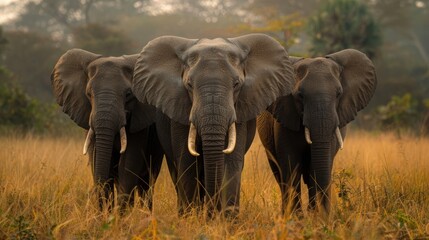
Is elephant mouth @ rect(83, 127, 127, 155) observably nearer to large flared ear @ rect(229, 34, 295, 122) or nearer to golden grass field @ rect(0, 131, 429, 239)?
golden grass field @ rect(0, 131, 429, 239)

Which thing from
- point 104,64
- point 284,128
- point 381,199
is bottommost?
point 381,199

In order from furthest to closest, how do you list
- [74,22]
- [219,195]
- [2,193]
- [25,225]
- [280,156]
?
[74,22] < [280,156] < [2,193] < [219,195] < [25,225]

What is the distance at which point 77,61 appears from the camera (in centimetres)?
841

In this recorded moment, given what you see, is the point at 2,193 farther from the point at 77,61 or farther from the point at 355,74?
the point at 355,74

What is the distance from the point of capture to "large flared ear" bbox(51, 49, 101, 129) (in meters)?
8.23

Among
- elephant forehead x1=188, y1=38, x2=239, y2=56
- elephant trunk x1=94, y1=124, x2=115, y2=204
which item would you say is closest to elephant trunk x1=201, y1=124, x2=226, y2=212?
elephant forehead x1=188, y1=38, x2=239, y2=56

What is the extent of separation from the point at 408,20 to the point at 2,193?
31.3m

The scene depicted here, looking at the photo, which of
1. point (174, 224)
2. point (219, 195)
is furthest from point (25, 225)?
point (219, 195)

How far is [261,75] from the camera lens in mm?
7258

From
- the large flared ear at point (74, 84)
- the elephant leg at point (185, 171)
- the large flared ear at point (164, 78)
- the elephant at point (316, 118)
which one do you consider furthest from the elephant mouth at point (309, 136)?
the large flared ear at point (74, 84)

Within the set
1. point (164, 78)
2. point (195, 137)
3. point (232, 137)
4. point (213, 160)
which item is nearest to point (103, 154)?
point (164, 78)

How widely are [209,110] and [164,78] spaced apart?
2.95ft

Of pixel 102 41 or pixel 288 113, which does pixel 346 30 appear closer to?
pixel 102 41

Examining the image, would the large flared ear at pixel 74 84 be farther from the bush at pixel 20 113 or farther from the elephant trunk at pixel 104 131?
the bush at pixel 20 113
